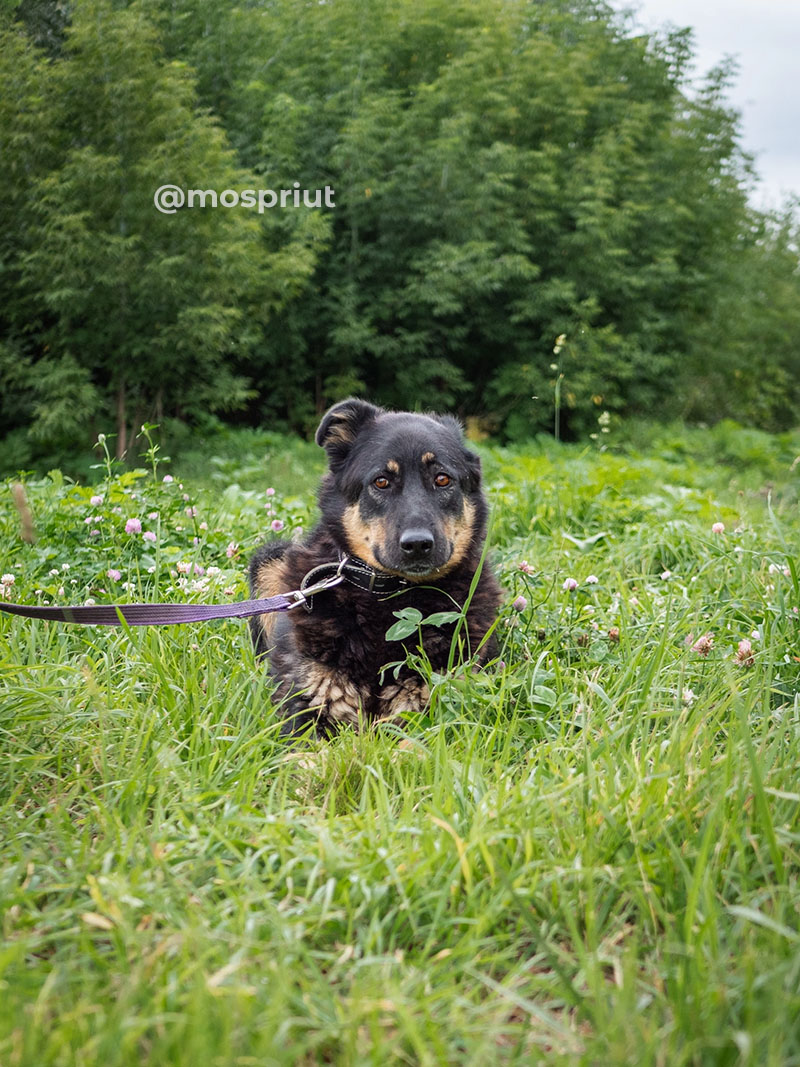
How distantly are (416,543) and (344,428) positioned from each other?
794mm

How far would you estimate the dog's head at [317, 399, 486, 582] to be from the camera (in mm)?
2926

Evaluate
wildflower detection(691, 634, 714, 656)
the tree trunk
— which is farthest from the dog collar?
the tree trunk

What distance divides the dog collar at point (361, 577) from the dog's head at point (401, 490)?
35 mm

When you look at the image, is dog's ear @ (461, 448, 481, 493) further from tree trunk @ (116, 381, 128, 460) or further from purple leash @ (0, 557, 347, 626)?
tree trunk @ (116, 381, 128, 460)

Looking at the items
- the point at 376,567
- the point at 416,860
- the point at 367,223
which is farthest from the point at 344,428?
the point at 367,223

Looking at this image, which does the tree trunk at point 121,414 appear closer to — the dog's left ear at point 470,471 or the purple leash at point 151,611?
the dog's left ear at point 470,471

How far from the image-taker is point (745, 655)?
286cm

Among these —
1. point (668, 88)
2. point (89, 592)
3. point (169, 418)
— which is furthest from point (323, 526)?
point (668, 88)

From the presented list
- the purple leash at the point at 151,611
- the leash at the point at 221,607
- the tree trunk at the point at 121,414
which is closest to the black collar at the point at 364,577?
the leash at the point at 221,607

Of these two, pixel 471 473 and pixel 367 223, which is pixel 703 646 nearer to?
pixel 471 473

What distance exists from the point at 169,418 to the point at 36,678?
8771 millimetres

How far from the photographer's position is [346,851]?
1.84m

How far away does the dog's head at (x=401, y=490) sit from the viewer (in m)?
2.93

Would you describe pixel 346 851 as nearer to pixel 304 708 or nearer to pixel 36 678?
pixel 304 708
